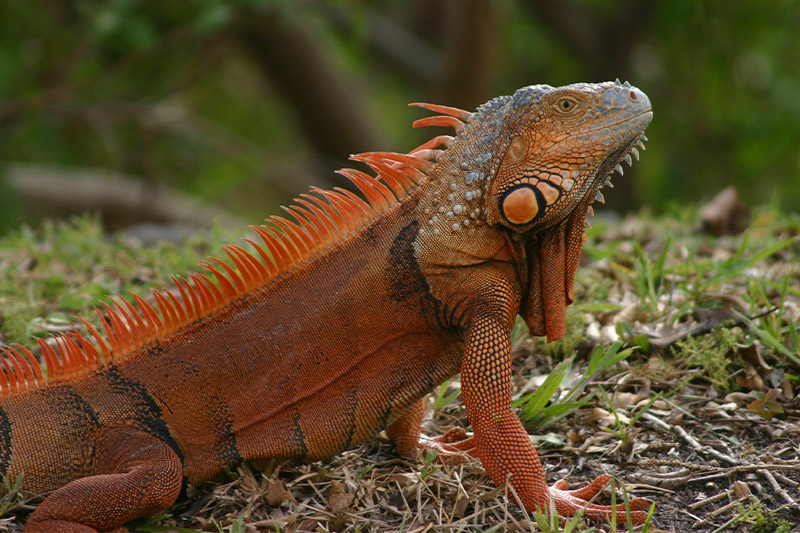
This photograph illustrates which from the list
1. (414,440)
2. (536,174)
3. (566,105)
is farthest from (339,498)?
(566,105)

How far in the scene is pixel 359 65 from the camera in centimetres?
1625

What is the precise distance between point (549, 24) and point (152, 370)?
14.6m

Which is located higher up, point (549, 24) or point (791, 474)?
point (549, 24)

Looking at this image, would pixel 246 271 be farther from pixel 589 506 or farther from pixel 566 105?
pixel 589 506

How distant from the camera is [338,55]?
17516 mm

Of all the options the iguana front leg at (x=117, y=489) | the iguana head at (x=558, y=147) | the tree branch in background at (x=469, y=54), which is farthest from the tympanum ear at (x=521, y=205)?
the tree branch in background at (x=469, y=54)

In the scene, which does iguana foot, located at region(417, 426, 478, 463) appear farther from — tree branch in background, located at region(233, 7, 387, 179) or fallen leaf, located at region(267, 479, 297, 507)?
tree branch in background, located at region(233, 7, 387, 179)

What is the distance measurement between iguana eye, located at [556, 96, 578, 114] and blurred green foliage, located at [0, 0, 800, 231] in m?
7.61

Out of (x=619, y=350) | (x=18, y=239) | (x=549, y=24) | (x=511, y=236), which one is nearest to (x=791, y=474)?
(x=619, y=350)

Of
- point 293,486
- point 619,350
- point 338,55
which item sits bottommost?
point 619,350

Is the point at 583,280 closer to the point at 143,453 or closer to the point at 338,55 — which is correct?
the point at 143,453

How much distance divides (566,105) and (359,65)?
42.3 feet

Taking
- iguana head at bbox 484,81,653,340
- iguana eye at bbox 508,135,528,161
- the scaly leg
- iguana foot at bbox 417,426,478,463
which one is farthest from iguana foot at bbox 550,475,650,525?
iguana eye at bbox 508,135,528,161

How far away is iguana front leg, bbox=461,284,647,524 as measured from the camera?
3781mm
